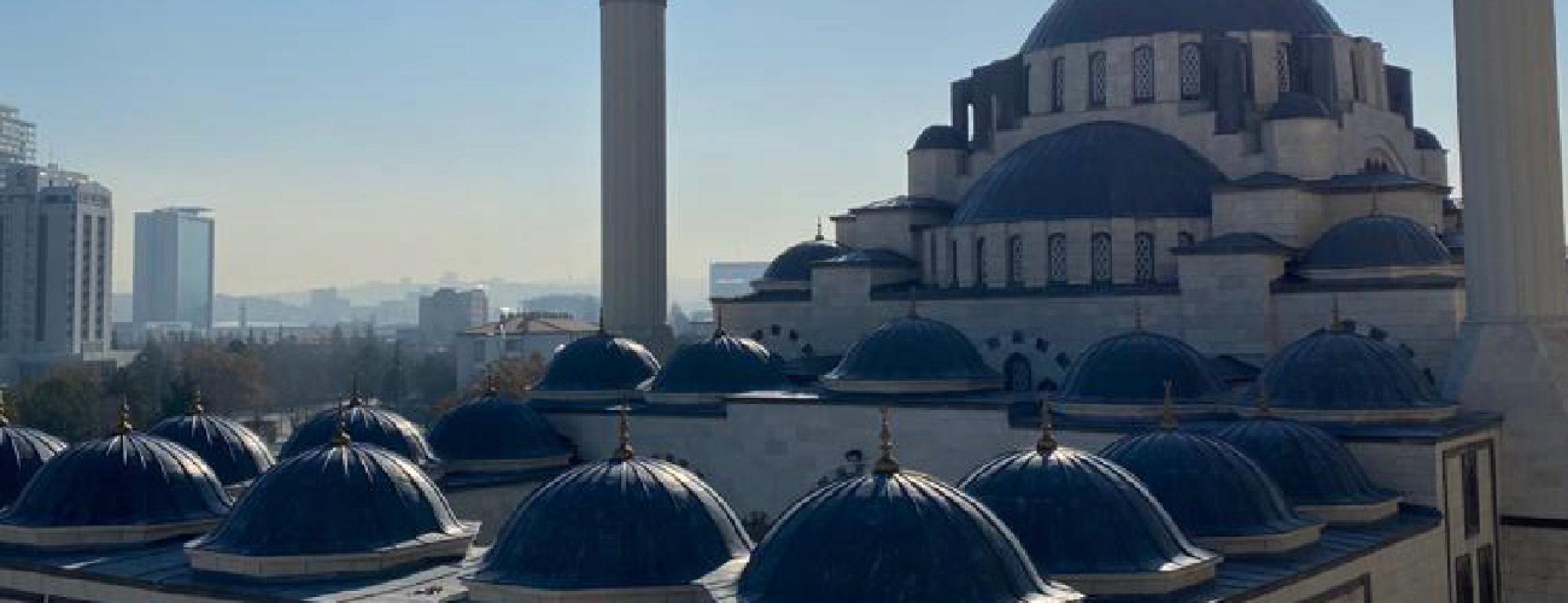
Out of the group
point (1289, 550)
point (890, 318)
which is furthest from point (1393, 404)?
point (890, 318)

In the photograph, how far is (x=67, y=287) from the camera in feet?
250

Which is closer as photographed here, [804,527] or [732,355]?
[804,527]

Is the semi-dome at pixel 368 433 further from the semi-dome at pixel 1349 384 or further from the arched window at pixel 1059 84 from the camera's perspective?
the arched window at pixel 1059 84

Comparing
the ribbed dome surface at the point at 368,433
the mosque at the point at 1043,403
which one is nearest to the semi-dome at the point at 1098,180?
the mosque at the point at 1043,403

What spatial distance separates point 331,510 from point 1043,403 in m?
7.91

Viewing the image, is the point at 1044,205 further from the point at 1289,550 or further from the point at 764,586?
the point at 764,586

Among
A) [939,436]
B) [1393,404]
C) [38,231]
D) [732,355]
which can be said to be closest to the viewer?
[1393,404]

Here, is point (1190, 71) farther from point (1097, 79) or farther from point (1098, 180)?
point (1098, 180)

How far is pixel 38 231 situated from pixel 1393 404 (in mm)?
71253

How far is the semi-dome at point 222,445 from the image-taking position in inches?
756

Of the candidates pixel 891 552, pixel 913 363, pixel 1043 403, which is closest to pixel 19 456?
pixel 913 363

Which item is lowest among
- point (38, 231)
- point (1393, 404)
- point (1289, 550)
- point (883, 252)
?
point (1289, 550)

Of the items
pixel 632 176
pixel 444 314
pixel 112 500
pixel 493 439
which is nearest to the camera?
pixel 112 500

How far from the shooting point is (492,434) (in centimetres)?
2238
